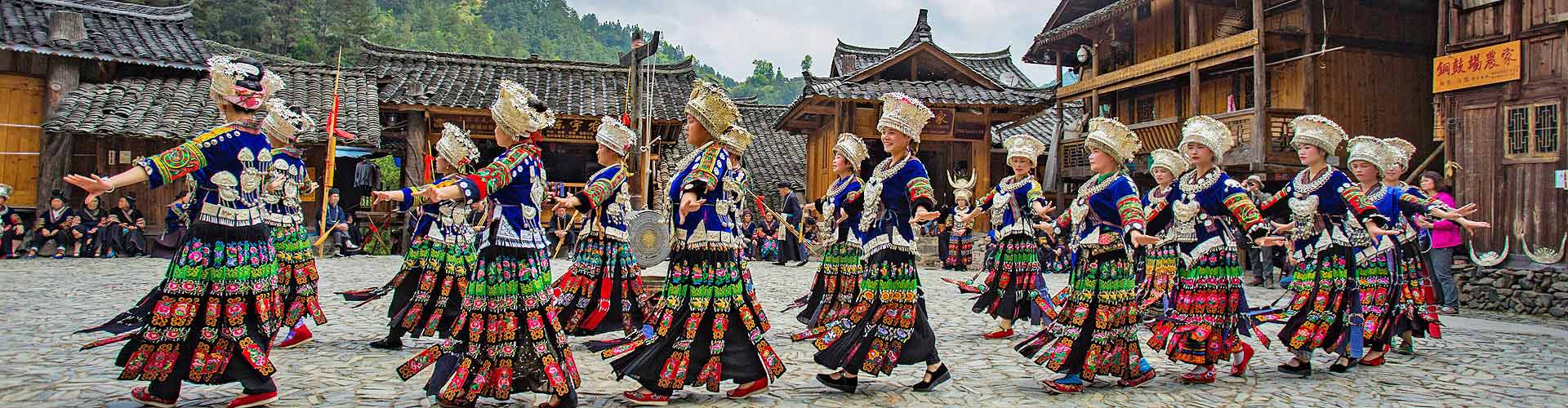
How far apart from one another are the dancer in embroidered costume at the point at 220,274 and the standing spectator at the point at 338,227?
473 inches

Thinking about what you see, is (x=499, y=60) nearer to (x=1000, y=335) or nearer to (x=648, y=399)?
(x=1000, y=335)

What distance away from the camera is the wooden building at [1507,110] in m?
10.4

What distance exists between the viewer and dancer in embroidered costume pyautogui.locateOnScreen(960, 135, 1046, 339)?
7633mm

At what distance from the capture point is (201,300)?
14.2 ft

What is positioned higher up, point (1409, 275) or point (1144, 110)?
point (1144, 110)

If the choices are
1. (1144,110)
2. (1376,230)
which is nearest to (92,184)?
(1376,230)

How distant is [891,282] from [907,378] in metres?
0.92

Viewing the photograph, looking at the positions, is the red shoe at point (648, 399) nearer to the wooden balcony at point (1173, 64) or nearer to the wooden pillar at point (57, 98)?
the wooden balcony at point (1173, 64)

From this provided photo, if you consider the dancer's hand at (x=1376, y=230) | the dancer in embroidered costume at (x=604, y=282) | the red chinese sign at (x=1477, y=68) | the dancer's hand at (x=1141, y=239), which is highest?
the red chinese sign at (x=1477, y=68)

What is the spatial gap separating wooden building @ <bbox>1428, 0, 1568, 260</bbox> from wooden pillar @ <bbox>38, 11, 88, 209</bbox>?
2157 centimetres

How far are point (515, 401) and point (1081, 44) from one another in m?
18.1

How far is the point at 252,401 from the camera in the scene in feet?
14.6

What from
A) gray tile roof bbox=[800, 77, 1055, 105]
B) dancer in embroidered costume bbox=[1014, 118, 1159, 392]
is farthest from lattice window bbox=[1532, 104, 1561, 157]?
gray tile roof bbox=[800, 77, 1055, 105]

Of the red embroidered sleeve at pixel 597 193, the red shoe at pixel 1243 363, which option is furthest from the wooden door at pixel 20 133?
the red shoe at pixel 1243 363
